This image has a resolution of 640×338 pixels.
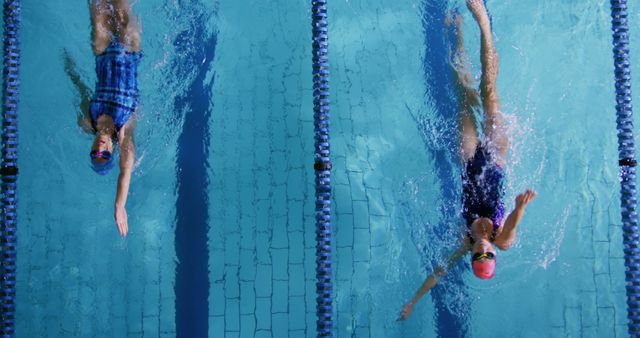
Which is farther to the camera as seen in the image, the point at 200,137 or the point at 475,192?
the point at 200,137

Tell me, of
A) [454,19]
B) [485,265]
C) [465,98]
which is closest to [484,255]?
[485,265]

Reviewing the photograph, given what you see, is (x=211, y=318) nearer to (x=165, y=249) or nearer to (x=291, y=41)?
(x=165, y=249)

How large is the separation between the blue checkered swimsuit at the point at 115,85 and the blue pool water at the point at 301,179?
15.3 inches

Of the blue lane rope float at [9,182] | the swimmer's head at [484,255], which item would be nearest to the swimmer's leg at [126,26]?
the blue lane rope float at [9,182]

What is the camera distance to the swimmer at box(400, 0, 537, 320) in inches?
173

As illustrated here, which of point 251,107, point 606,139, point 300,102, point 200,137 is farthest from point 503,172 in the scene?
point 200,137

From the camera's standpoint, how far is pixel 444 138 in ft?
16.5

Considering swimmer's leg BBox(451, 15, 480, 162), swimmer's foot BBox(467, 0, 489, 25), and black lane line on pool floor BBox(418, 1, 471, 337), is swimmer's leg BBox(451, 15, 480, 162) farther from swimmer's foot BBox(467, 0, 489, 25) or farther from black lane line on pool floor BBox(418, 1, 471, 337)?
swimmer's foot BBox(467, 0, 489, 25)

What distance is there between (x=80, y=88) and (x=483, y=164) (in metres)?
2.76

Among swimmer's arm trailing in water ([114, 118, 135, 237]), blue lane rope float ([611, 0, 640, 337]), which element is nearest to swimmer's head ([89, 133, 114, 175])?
swimmer's arm trailing in water ([114, 118, 135, 237])

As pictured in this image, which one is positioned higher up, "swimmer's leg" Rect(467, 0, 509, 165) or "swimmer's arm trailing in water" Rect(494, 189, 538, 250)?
"swimmer's leg" Rect(467, 0, 509, 165)

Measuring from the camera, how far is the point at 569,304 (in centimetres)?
498

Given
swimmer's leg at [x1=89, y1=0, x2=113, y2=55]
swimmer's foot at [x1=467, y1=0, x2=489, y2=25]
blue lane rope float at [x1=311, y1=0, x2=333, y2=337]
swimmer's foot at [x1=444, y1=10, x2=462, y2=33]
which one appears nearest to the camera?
blue lane rope float at [x1=311, y1=0, x2=333, y2=337]

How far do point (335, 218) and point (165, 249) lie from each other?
1.19 meters
